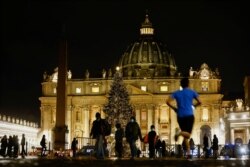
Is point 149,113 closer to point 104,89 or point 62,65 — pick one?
point 104,89

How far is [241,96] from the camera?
123 metres

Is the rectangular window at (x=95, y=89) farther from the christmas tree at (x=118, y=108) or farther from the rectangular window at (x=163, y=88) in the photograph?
the christmas tree at (x=118, y=108)

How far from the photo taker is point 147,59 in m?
116

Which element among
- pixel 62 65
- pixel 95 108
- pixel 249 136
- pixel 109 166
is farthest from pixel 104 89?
pixel 109 166

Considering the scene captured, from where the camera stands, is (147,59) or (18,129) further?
(147,59)

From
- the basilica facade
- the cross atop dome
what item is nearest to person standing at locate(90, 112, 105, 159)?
the basilica facade

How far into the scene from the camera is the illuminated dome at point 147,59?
373ft

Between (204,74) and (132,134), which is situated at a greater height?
(204,74)

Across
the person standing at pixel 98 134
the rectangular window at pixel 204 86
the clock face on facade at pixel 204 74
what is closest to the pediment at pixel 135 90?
the rectangular window at pixel 204 86

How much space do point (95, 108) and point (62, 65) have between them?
59175mm

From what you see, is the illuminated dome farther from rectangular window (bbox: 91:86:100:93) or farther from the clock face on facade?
the clock face on facade

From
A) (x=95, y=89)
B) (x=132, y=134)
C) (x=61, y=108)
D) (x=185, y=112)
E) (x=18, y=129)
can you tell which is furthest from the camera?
(x=95, y=89)

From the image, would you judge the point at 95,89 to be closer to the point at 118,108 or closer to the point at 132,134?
the point at 118,108

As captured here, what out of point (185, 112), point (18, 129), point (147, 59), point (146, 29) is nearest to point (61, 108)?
point (185, 112)
